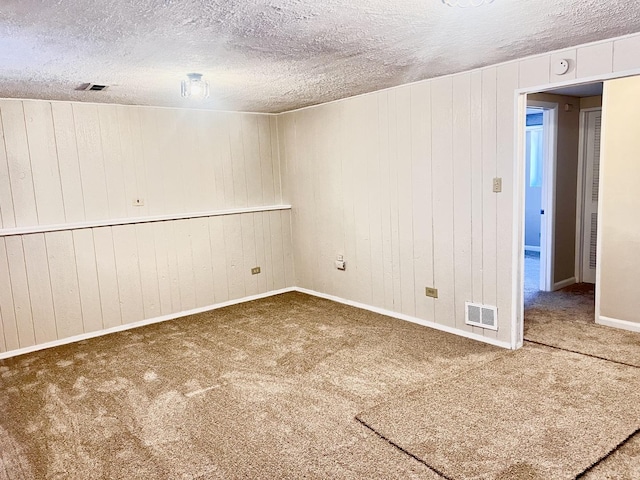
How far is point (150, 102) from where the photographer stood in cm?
453

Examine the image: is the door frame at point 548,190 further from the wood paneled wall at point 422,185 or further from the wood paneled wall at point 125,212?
the wood paneled wall at point 125,212

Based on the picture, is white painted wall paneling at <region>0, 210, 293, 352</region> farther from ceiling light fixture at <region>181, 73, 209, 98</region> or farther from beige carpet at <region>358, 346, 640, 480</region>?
beige carpet at <region>358, 346, 640, 480</region>

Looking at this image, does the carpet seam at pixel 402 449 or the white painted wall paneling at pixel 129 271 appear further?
the white painted wall paneling at pixel 129 271

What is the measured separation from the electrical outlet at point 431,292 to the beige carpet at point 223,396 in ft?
1.12

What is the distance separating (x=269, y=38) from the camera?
2.54 m

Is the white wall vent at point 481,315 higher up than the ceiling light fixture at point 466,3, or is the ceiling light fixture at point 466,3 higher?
the ceiling light fixture at point 466,3

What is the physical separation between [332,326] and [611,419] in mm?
2396

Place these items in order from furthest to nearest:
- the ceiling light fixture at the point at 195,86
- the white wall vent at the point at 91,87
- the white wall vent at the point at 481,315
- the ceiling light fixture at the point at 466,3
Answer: the white wall vent at the point at 481,315 → the white wall vent at the point at 91,87 → the ceiling light fixture at the point at 195,86 → the ceiling light fixture at the point at 466,3

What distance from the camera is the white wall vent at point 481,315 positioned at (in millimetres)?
3805

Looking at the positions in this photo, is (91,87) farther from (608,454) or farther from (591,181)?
(591,181)

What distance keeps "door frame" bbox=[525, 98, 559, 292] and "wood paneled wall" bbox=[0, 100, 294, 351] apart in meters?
3.10

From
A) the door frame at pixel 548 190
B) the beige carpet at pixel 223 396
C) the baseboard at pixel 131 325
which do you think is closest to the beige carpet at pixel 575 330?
the door frame at pixel 548 190

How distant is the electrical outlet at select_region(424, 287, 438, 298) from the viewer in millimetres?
4242

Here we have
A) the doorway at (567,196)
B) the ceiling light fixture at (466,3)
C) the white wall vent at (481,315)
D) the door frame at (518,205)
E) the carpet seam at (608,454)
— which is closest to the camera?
the ceiling light fixture at (466,3)
